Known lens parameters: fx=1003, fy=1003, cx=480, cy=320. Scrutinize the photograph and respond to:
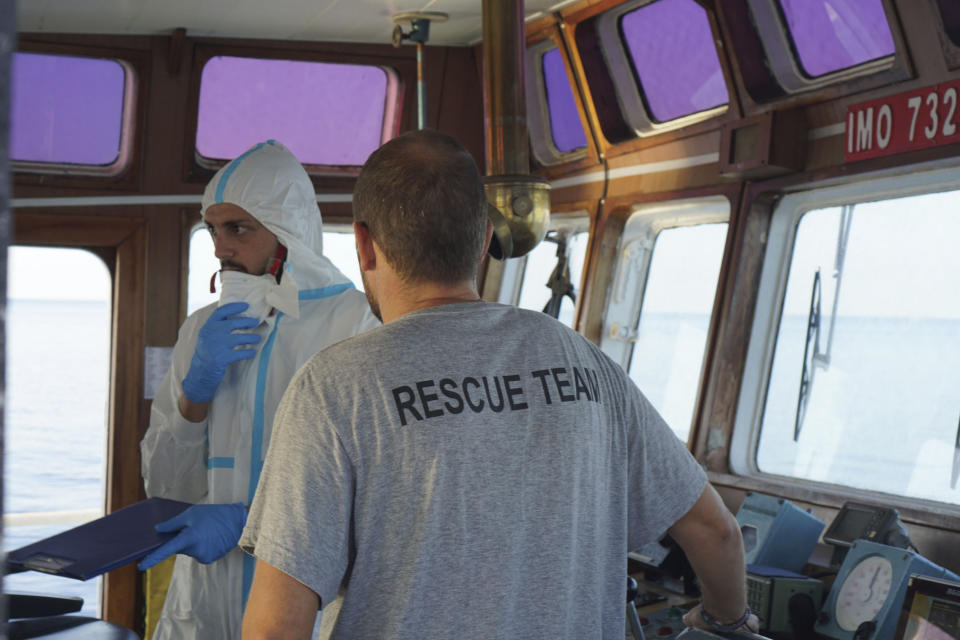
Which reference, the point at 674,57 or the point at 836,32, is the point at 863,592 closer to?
the point at 836,32

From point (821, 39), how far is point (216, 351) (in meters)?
1.99

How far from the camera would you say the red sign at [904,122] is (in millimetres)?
2529

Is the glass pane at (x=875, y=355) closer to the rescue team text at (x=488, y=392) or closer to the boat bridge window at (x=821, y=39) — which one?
the boat bridge window at (x=821, y=39)

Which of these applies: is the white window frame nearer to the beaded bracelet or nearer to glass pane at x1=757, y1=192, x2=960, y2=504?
glass pane at x1=757, y1=192, x2=960, y2=504

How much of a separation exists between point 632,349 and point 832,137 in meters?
1.33

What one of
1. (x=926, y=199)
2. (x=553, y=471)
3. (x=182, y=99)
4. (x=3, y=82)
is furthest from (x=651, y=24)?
(x=3, y=82)

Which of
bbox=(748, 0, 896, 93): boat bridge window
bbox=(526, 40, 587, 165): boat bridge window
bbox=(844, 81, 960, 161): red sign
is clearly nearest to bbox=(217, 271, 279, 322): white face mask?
bbox=(844, 81, 960, 161): red sign

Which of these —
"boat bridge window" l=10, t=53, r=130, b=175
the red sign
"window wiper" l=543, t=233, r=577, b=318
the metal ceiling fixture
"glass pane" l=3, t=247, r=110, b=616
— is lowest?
"glass pane" l=3, t=247, r=110, b=616

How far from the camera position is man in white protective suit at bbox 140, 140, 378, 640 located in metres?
2.20

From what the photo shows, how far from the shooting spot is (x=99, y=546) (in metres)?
1.95

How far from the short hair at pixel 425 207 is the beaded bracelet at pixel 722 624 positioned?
2.11 ft

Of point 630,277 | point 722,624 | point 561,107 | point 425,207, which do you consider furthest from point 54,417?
point 425,207

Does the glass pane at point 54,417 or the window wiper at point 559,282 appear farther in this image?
the window wiper at point 559,282

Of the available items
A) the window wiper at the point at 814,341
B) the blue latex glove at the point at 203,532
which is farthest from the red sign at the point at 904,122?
the blue latex glove at the point at 203,532
